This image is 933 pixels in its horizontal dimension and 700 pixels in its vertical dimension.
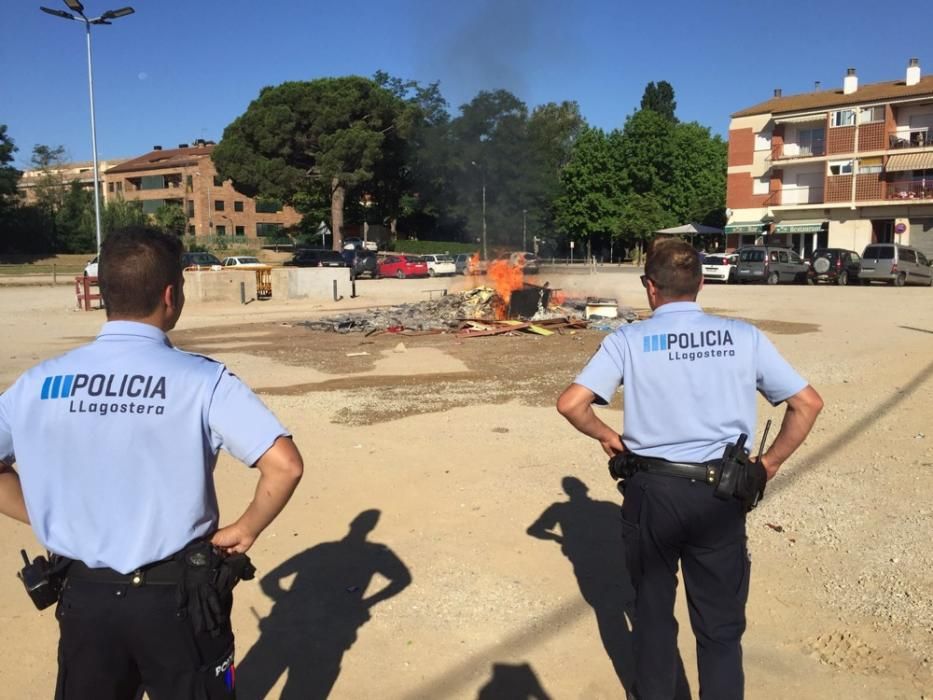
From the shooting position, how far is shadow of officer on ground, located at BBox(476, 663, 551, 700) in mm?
3049

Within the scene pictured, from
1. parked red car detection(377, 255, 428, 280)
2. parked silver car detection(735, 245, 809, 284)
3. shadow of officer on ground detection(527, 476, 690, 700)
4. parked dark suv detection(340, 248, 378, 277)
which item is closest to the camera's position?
shadow of officer on ground detection(527, 476, 690, 700)

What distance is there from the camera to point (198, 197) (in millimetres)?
72750

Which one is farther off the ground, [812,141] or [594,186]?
[812,141]

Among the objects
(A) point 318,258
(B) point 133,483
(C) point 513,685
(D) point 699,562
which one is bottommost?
(C) point 513,685

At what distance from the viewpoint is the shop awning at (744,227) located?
51250mm

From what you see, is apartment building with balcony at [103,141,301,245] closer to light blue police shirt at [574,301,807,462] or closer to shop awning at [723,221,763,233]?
shop awning at [723,221,763,233]

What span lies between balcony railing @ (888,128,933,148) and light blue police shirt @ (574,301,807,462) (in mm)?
49513

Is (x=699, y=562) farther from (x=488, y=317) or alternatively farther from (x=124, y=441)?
(x=488, y=317)

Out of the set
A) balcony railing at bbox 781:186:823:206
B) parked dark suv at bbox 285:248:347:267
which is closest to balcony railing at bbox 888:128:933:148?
balcony railing at bbox 781:186:823:206

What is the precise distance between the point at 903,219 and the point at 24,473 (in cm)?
5072

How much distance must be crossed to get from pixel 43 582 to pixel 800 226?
52.9 m

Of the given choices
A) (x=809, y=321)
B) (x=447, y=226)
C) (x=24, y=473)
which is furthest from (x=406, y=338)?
(x=447, y=226)

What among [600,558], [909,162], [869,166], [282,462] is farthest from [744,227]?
[282,462]

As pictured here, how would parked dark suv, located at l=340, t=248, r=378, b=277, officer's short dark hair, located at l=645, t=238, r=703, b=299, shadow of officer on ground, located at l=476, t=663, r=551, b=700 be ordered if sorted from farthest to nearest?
parked dark suv, located at l=340, t=248, r=378, b=277
shadow of officer on ground, located at l=476, t=663, r=551, b=700
officer's short dark hair, located at l=645, t=238, r=703, b=299
